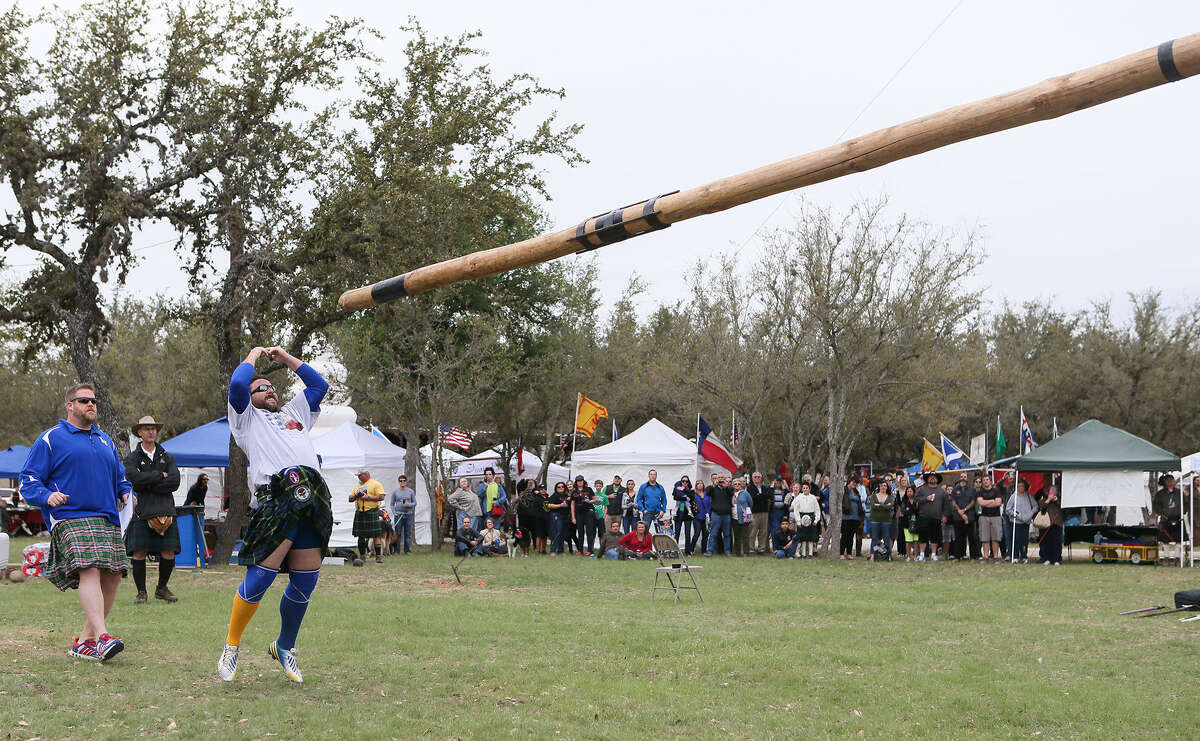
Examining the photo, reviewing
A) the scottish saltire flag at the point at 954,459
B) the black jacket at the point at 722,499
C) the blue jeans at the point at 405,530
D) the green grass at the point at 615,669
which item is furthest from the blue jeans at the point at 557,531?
the scottish saltire flag at the point at 954,459

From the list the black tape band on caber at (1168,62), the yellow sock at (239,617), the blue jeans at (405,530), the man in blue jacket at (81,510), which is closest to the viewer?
the black tape band on caber at (1168,62)

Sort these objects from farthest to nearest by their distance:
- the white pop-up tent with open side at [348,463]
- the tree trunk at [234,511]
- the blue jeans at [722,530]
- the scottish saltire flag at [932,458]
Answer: the scottish saltire flag at [932,458] → the white pop-up tent with open side at [348,463] → the blue jeans at [722,530] → the tree trunk at [234,511]

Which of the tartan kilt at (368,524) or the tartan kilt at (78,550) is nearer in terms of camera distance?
the tartan kilt at (78,550)

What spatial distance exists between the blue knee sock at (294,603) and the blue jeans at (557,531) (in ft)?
48.6

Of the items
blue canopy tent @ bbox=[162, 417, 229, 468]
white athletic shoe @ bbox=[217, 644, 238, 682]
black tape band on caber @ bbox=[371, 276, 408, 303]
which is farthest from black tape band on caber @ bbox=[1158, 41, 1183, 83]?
blue canopy tent @ bbox=[162, 417, 229, 468]

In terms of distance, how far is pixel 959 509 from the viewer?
62.6 feet

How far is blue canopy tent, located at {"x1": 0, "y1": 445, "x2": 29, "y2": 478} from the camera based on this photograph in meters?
24.9

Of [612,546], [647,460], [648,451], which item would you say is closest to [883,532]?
[612,546]

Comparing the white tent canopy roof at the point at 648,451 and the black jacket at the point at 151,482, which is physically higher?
the white tent canopy roof at the point at 648,451

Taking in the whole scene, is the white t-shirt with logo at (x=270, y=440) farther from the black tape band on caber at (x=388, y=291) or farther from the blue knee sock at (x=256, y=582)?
the black tape band on caber at (x=388, y=291)

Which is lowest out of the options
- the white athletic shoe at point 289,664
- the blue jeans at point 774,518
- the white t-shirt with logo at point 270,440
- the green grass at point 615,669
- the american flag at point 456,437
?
the green grass at point 615,669

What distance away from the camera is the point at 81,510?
22.1 feet

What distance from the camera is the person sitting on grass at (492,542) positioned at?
19969mm

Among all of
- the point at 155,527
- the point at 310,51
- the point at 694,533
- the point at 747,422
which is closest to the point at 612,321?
the point at 747,422
